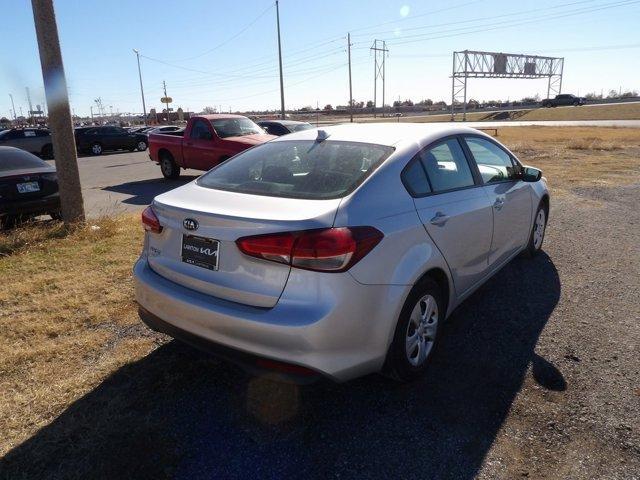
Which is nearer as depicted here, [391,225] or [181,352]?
[391,225]

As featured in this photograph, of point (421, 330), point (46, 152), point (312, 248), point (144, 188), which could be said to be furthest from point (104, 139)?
point (312, 248)

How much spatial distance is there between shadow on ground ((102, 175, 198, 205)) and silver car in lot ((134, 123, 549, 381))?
7.59 m

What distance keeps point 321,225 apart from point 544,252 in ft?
14.4

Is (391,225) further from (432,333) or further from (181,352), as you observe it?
(181,352)

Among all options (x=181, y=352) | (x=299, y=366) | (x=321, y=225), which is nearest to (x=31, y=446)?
(x=181, y=352)

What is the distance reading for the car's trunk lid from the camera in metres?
2.48

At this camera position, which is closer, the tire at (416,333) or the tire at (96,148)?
the tire at (416,333)

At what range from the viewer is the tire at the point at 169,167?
13523mm

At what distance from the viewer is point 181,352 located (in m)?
A: 3.48

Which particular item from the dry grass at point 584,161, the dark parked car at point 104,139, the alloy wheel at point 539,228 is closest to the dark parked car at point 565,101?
the dry grass at point 584,161

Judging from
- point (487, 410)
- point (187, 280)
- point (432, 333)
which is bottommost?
point (487, 410)

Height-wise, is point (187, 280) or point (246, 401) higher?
point (187, 280)

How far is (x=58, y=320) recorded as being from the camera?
4012mm

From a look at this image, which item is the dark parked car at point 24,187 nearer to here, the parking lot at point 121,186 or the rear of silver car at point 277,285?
the parking lot at point 121,186
